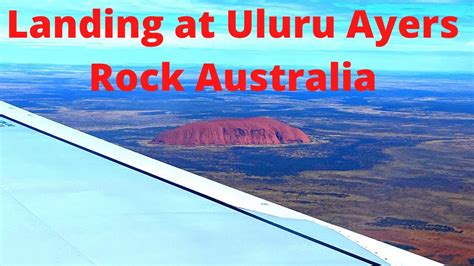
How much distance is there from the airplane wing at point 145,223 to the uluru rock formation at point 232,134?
179ft

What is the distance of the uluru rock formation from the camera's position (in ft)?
207

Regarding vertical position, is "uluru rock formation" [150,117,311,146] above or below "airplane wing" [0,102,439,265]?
below

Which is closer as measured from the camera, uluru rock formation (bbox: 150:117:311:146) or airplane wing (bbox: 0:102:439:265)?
airplane wing (bbox: 0:102:439:265)

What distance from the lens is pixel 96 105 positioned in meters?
111

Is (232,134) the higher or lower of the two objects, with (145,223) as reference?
lower

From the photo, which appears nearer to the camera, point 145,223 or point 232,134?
point 145,223

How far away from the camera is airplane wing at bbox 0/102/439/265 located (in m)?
4.27

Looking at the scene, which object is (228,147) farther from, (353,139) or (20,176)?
(20,176)

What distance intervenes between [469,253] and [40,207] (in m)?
21.2

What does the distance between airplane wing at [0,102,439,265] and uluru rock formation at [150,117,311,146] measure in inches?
2152

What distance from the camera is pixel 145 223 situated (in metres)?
4.97

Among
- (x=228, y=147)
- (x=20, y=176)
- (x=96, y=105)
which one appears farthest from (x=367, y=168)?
(x=96, y=105)

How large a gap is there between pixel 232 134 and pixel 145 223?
61846mm

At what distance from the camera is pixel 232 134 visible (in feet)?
219
